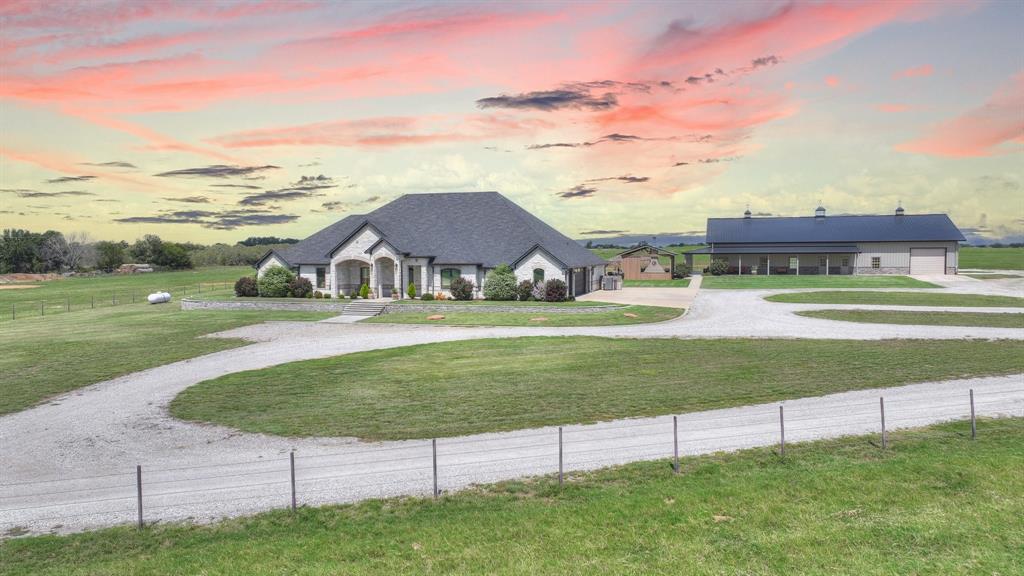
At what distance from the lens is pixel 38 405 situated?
19.3 metres

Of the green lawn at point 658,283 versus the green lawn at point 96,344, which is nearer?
the green lawn at point 96,344

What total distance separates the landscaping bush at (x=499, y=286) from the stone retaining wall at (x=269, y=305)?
11.2 m

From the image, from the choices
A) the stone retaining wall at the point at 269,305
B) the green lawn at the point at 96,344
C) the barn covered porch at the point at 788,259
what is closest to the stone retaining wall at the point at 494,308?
the stone retaining wall at the point at 269,305

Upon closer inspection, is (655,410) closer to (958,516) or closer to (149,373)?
(958,516)

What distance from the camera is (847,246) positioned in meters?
81.0

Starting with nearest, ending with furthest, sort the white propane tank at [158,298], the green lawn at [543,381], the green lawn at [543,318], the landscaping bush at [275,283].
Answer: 1. the green lawn at [543,381]
2. the green lawn at [543,318]
3. the landscaping bush at [275,283]
4. the white propane tank at [158,298]

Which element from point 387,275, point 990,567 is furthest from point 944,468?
point 387,275

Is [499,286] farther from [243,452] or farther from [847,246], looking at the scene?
[847,246]

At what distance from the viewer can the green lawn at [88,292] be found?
187 feet

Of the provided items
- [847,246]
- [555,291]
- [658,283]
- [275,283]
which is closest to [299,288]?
[275,283]

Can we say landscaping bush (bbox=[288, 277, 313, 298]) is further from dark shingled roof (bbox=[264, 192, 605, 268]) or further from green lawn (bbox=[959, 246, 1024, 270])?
green lawn (bbox=[959, 246, 1024, 270])

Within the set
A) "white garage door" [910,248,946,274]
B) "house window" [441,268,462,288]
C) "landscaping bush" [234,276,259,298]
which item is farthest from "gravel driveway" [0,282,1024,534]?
"white garage door" [910,248,946,274]

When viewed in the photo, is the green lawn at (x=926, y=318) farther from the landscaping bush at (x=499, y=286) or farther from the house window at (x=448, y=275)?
the house window at (x=448, y=275)

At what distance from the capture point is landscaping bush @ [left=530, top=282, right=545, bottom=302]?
48.2 m
